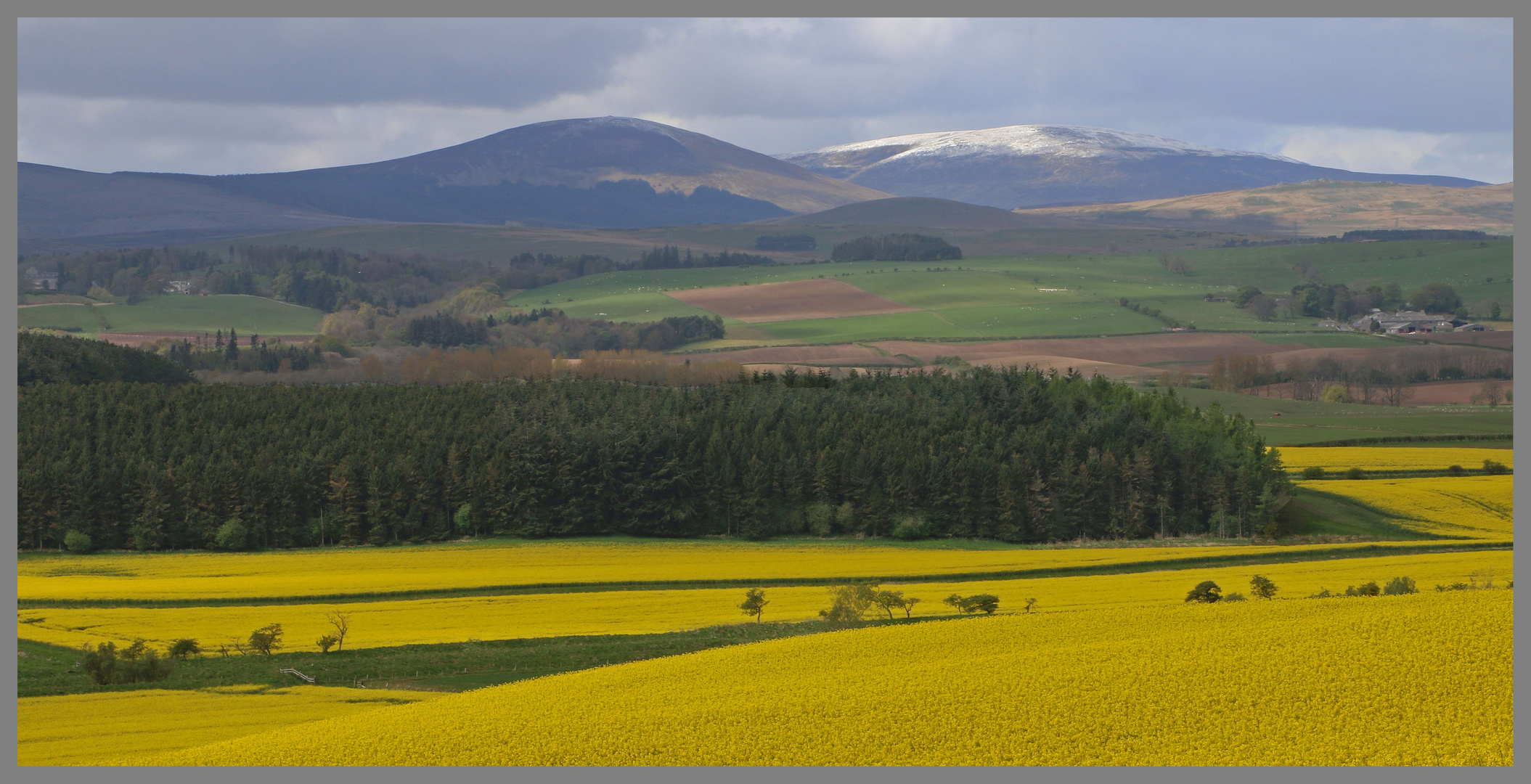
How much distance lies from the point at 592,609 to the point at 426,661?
9.67 m

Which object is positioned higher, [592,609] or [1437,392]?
[1437,392]

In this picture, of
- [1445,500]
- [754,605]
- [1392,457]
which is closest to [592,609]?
[754,605]

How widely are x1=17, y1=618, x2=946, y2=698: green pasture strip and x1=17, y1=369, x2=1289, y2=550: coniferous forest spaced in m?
27.4

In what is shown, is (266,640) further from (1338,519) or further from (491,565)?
(1338,519)

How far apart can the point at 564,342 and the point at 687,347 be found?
701 inches

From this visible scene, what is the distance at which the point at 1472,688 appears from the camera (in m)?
21.2

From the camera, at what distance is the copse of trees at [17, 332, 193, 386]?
9350cm

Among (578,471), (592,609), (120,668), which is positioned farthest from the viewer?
(578,471)

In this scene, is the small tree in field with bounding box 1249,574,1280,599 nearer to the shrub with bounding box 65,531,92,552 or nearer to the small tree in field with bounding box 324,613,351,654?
the small tree in field with bounding box 324,613,351,654

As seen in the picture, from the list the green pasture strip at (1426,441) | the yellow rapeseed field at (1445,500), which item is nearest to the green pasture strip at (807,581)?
the yellow rapeseed field at (1445,500)

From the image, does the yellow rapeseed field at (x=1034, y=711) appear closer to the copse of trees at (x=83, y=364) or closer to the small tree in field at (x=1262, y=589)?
the small tree in field at (x=1262, y=589)

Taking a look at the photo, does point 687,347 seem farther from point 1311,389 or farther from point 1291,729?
point 1291,729

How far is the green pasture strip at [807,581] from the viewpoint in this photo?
1863 inches

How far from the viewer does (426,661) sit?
34.8 m
